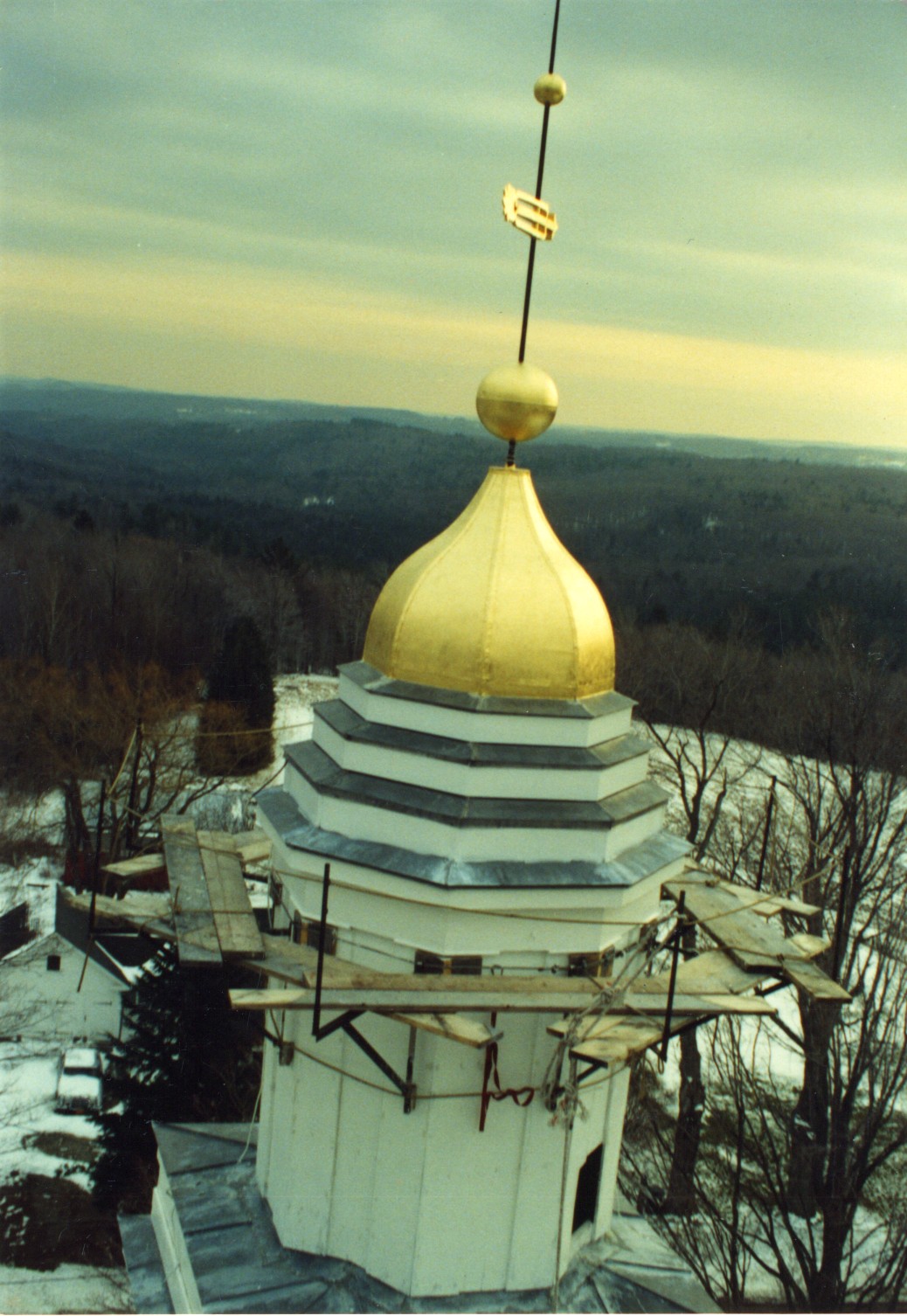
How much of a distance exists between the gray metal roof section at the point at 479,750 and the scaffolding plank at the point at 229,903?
1.32 meters

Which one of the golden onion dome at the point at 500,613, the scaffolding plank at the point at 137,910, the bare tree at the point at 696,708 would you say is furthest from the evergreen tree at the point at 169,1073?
the golden onion dome at the point at 500,613

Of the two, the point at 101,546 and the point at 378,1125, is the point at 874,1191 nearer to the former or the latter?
the point at 378,1125

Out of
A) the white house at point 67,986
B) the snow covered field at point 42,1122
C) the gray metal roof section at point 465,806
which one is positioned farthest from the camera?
the white house at point 67,986

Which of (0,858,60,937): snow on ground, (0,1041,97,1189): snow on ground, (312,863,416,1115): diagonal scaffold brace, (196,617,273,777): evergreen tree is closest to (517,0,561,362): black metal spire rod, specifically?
(312,863,416,1115): diagonal scaffold brace

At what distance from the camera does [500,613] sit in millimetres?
7125

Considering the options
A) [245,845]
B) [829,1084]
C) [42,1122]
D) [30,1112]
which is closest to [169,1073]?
[42,1122]

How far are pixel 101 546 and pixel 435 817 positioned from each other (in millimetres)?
33791

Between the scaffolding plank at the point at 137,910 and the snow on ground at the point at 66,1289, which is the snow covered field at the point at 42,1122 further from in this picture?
the scaffolding plank at the point at 137,910

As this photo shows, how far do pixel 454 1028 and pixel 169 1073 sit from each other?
13264mm

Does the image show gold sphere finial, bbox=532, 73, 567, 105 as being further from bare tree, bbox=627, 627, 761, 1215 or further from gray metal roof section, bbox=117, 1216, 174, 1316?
bare tree, bbox=627, 627, 761, 1215

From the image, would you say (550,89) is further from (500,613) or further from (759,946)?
(759,946)

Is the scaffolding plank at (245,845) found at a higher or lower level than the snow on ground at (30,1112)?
higher

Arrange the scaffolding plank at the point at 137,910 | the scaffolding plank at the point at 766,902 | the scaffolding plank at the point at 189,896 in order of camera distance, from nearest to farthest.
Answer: the scaffolding plank at the point at 189,896 < the scaffolding plank at the point at 137,910 < the scaffolding plank at the point at 766,902

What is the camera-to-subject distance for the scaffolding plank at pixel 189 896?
652 cm
